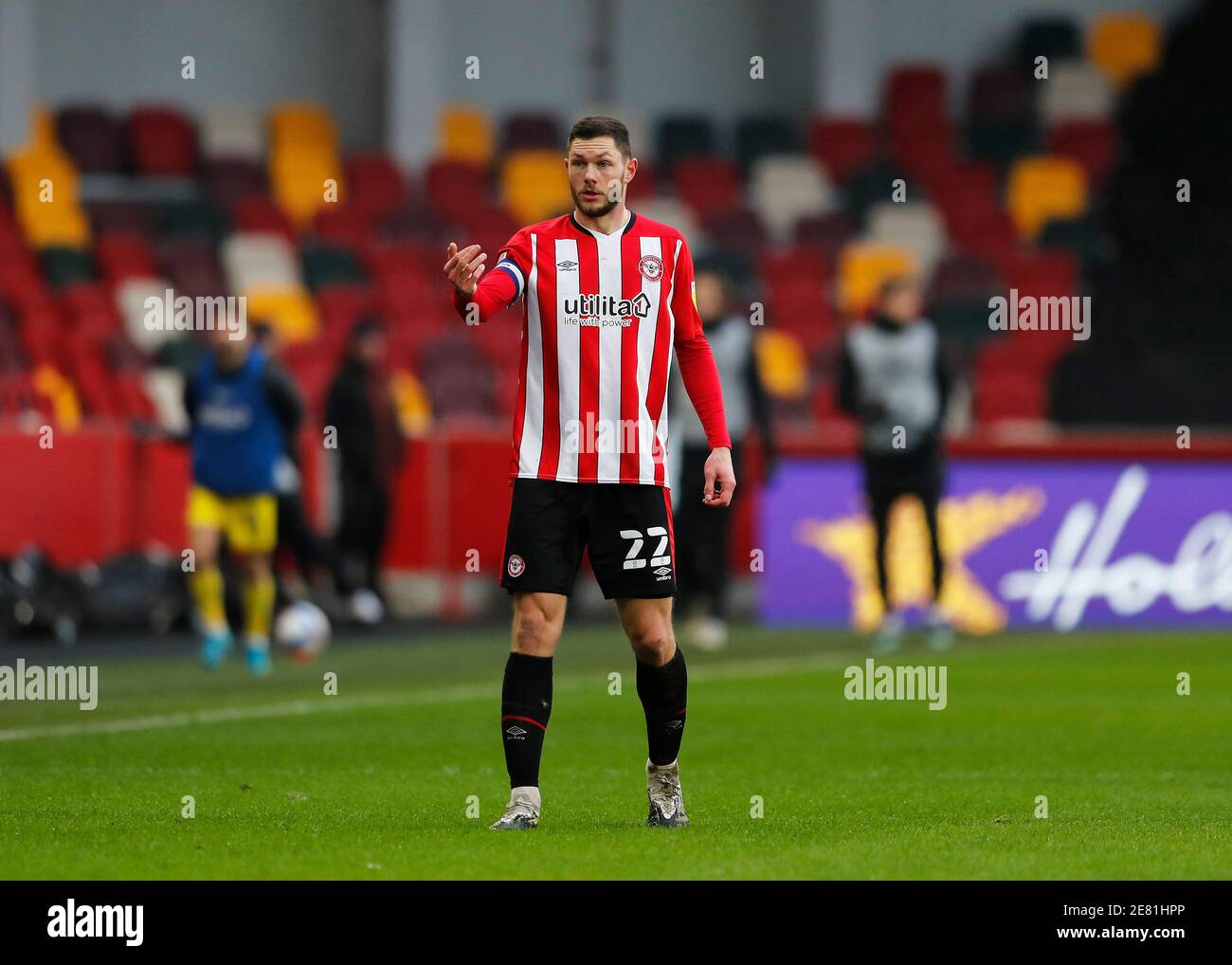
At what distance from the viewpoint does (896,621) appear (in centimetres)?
1519

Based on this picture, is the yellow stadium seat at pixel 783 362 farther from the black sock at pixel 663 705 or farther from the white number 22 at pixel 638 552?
the white number 22 at pixel 638 552

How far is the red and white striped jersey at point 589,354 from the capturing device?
7.00 m

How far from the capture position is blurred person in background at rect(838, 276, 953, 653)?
1546 centimetres

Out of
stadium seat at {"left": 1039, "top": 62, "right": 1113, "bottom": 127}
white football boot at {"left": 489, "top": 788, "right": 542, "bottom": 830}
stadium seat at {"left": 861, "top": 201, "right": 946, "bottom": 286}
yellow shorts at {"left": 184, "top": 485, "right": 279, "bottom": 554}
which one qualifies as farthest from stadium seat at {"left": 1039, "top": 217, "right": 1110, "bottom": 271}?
white football boot at {"left": 489, "top": 788, "right": 542, "bottom": 830}

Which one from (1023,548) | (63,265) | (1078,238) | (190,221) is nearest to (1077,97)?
(1078,238)

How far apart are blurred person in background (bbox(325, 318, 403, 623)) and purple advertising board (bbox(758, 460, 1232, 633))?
10.3ft

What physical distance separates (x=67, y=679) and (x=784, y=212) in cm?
1612

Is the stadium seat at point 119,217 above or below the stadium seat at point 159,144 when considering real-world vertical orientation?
below

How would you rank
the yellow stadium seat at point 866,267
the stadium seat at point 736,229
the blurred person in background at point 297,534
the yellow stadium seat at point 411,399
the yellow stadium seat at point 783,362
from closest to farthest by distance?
the blurred person in background at point 297,534
the yellow stadium seat at point 411,399
the yellow stadium seat at point 783,362
the yellow stadium seat at point 866,267
the stadium seat at point 736,229

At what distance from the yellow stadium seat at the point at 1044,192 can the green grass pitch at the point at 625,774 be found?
1326 centimetres

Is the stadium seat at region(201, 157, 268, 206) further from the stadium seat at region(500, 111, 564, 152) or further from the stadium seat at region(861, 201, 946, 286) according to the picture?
the stadium seat at region(861, 201, 946, 286)

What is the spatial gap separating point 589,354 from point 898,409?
28.5 feet

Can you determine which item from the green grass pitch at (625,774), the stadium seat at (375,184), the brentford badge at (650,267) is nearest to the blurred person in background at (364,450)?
the green grass pitch at (625,774)
